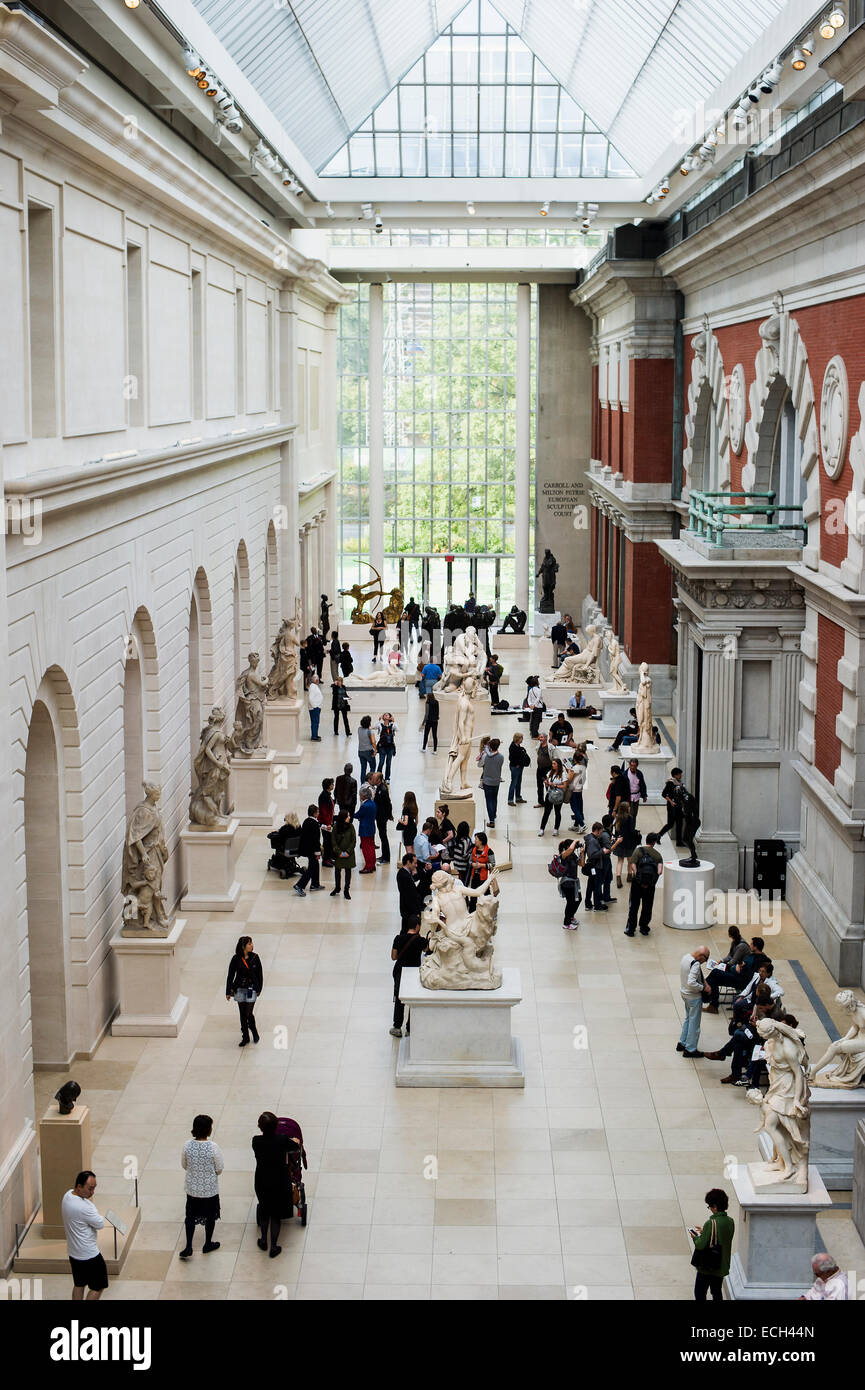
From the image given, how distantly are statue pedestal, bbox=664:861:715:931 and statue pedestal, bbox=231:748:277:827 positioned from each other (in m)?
7.31

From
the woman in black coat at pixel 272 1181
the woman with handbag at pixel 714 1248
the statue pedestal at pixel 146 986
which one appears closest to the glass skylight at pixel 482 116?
the statue pedestal at pixel 146 986

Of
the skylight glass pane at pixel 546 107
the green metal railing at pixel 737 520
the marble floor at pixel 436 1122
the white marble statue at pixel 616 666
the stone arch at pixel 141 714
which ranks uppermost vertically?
the skylight glass pane at pixel 546 107

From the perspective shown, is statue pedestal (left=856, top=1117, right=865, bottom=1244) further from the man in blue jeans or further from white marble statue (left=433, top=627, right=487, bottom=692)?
white marble statue (left=433, top=627, right=487, bottom=692)

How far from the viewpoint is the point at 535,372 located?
49594 mm

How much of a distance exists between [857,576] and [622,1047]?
5.46 meters

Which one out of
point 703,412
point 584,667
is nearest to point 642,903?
point 703,412

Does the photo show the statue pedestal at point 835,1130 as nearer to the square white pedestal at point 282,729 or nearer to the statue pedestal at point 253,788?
the statue pedestal at point 253,788

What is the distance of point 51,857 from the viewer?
15.4m

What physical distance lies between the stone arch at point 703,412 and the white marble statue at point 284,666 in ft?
25.2

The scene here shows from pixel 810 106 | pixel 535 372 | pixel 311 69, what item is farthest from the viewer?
Answer: pixel 535 372

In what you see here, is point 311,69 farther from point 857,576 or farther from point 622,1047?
point 622,1047

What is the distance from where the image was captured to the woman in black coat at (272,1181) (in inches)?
477

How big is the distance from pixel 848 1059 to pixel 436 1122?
3.64 metres
